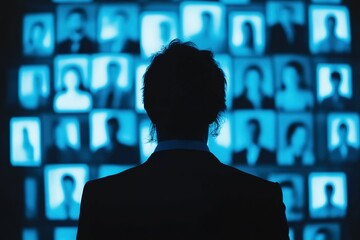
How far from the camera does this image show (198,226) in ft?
2.31

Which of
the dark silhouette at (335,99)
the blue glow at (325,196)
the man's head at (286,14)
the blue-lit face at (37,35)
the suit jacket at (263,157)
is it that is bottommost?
the blue glow at (325,196)

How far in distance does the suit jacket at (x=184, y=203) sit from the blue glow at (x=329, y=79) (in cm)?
147

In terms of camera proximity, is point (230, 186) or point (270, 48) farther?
point (270, 48)

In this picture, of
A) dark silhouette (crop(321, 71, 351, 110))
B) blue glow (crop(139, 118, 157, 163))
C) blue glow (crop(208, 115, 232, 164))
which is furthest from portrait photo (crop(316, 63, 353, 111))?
blue glow (crop(139, 118, 157, 163))

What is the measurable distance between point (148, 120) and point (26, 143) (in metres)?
0.56

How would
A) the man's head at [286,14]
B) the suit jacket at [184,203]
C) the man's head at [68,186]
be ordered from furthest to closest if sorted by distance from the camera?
the man's head at [286,14]
the man's head at [68,186]
the suit jacket at [184,203]

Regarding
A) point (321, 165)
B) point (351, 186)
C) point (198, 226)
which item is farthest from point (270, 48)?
point (198, 226)

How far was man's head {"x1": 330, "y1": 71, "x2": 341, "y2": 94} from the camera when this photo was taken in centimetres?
211

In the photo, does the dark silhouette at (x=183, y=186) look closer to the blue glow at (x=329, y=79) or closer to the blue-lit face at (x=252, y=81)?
the blue-lit face at (x=252, y=81)

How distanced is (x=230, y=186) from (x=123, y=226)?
0.18 metres

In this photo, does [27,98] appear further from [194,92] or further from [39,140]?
[194,92]

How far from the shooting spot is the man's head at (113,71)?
2.04m

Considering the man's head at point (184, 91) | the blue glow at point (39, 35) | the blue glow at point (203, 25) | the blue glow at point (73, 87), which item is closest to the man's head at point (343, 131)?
the blue glow at point (203, 25)

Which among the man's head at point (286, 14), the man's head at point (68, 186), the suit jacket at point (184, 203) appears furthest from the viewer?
the man's head at point (286, 14)
